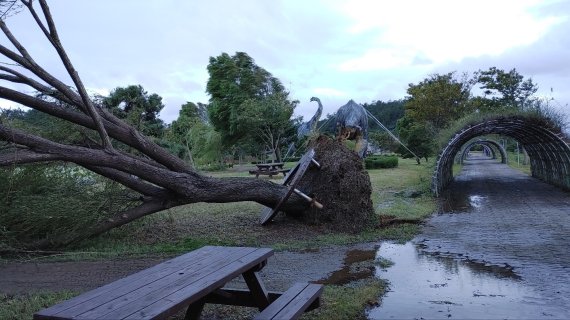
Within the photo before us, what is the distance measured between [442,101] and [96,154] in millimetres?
32742

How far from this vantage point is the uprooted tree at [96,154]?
21.8ft

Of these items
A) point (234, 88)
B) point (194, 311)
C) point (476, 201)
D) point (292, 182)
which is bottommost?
point (476, 201)

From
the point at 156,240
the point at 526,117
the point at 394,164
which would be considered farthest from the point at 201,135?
the point at 156,240

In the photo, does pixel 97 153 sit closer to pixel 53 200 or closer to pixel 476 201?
pixel 53 200

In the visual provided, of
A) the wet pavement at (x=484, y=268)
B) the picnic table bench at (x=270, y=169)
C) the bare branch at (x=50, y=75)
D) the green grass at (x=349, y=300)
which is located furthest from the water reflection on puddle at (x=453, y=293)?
the picnic table bench at (x=270, y=169)

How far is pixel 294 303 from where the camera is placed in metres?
4.18

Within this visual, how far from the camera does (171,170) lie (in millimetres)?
8945

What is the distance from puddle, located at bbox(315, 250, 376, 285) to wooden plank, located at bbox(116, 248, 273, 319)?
249cm

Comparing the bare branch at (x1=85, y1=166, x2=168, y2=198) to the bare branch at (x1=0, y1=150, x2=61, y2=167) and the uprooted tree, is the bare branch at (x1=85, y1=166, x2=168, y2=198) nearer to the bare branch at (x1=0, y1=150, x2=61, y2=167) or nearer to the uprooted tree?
the uprooted tree

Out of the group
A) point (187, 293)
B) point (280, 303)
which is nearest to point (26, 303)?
point (280, 303)

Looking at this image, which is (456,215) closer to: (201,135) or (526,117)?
(526,117)

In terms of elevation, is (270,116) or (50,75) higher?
(270,116)

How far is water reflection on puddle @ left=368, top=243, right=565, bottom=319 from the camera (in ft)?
15.7

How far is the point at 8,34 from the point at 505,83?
40449 millimetres
